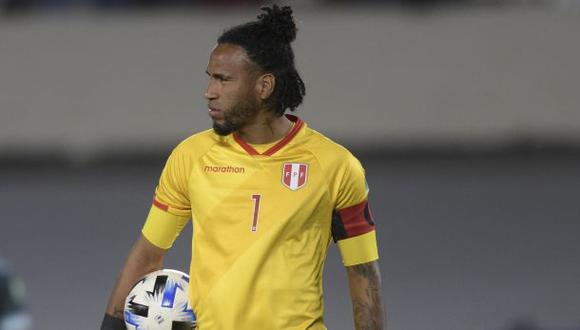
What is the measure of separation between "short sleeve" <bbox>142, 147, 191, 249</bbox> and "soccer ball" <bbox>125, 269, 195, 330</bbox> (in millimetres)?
97

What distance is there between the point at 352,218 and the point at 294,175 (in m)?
0.18

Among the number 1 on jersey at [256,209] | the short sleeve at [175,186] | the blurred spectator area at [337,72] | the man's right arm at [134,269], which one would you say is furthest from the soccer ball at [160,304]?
the blurred spectator area at [337,72]

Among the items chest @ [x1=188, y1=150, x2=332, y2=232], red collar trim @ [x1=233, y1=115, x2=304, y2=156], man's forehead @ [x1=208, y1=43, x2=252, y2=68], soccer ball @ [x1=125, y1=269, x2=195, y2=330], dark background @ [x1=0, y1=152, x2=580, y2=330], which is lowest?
dark background @ [x1=0, y1=152, x2=580, y2=330]

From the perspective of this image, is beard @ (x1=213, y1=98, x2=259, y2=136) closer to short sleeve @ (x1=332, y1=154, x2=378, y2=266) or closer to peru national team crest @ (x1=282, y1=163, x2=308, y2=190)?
peru national team crest @ (x1=282, y1=163, x2=308, y2=190)

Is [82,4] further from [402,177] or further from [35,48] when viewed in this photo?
[402,177]

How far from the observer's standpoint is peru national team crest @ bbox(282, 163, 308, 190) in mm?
3223

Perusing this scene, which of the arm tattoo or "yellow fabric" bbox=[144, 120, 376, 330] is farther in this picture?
the arm tattoo

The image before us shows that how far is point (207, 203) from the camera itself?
10.6ft

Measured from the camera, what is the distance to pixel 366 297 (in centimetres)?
326

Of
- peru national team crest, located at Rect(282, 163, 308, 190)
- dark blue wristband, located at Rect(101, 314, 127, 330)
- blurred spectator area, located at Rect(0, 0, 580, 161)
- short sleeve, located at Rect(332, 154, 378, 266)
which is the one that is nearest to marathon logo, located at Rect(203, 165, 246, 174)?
peru national team crest, located at Rect(282, 163, 308, 190)

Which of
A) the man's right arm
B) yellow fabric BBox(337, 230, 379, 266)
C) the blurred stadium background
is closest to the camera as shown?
yellow fabric BBox(337, 230, 379, 266)

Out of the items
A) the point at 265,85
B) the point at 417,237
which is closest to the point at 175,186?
the point at 265,85

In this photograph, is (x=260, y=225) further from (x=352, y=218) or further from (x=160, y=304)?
(x=160, y=304)

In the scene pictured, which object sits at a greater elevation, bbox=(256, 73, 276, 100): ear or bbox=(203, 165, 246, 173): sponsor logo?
bbox=(256, 73, 276, 100): ear
